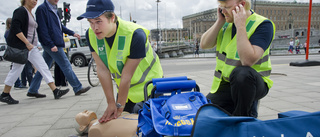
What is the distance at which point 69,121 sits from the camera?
119 inches

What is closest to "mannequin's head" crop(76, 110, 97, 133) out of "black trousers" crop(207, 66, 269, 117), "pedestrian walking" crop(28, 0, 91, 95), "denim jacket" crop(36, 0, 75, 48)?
"black trousers" crop(207, 66, 269, 117)

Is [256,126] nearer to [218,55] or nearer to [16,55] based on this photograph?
[218,55]

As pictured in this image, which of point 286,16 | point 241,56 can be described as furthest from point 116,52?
point 286,16

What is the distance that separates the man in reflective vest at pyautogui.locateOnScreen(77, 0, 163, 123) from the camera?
2.04m

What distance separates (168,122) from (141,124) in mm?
348

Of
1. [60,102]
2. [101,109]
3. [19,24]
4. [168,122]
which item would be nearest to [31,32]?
[19,24]

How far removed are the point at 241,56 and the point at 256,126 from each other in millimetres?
811

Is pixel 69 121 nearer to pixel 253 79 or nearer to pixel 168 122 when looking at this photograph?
pixel 168 122

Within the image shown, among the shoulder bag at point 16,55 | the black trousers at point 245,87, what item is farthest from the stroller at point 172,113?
the shoulder bag at point 16,55

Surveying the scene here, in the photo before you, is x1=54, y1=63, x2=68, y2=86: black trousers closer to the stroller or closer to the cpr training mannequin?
the cpr training mannequin

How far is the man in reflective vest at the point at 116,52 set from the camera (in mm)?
2039

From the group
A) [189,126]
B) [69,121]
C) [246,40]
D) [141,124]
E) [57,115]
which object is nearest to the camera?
[189,126]

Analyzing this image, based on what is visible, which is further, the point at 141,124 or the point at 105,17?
the point at 105,17

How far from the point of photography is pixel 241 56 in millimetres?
1835
